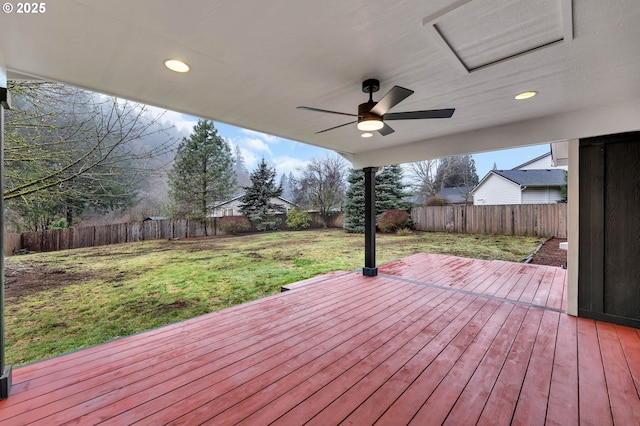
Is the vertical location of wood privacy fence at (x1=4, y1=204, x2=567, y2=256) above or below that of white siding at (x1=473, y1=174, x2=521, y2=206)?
below

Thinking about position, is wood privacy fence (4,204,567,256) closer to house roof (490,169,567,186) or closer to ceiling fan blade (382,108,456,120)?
house roof (490,169,567,186)

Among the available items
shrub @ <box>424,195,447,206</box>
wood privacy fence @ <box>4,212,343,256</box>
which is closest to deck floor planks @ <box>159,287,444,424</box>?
wood privacy fence @ <box>4,212,343,256</box>

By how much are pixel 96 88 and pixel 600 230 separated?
4.87 m

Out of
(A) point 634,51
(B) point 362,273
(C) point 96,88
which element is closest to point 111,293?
(C) point 96,88

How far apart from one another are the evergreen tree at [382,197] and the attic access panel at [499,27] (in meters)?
10.5

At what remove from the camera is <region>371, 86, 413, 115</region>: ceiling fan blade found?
1.75 m

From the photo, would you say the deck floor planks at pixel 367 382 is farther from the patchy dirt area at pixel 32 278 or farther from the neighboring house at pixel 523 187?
the neighboring house at pixel 523 187

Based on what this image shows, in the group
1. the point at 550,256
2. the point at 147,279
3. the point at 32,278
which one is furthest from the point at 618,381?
the point at 32,278

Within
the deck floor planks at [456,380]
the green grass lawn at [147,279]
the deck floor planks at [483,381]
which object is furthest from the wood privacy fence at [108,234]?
the deck floor planks at [483,381]

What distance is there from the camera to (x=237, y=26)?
4.71ft

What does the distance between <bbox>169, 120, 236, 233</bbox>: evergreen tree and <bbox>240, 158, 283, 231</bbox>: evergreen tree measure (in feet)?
3.30

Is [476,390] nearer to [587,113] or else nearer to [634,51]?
[634,51]

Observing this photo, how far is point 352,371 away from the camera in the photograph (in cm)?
187

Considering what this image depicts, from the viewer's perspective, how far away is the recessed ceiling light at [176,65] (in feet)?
5.70
